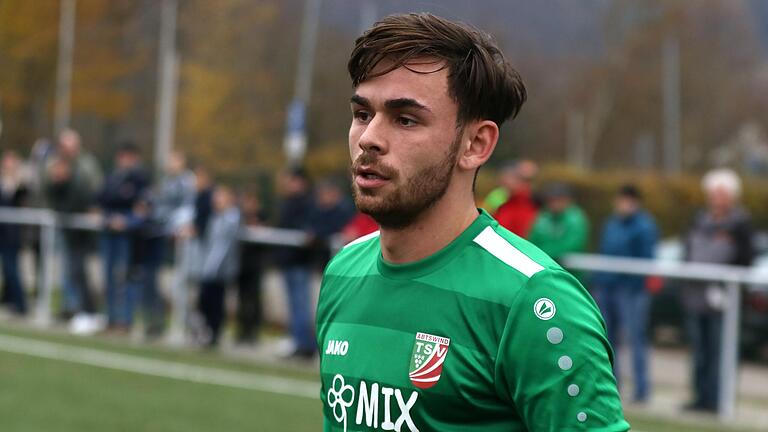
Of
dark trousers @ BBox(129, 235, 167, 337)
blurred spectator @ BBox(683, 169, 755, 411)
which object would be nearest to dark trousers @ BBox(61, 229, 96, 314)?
dark trousers @ BBox(129, 235, 167, 337)

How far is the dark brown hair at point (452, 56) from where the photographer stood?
2.82m

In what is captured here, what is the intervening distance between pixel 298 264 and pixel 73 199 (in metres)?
3.62

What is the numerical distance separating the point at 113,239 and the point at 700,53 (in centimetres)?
4826

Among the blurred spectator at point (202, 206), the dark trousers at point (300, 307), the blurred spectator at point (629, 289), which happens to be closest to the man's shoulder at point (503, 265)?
the blurred spectator at point (629, 289)

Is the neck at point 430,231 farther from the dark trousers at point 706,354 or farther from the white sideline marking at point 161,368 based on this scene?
the dark trousers at point 706,354

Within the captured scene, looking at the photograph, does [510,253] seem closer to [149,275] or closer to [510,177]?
[510,177]

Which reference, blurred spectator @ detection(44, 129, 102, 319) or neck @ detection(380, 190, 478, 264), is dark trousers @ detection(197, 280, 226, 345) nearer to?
blurred spectator @ detection(44, 129, 102, 319)

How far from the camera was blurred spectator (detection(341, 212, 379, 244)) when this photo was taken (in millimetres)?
11648

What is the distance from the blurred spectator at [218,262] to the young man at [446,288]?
1027cm

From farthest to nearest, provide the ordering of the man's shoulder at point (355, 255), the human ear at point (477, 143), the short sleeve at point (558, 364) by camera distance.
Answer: the man's shoulder at point (355, 255) < the human ear at point (477, 143) < the short sleeve at point (558, 364)

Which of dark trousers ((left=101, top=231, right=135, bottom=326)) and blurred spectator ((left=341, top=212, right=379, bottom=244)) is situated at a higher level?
blurred spectator ((left=341, top=212, right=379, bottom=244))

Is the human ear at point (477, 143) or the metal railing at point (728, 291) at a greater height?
the human ear at point (477, 143)

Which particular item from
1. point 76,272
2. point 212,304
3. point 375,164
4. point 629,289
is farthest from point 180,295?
point 375,164

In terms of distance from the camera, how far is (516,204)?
35.6 ft
